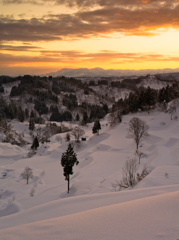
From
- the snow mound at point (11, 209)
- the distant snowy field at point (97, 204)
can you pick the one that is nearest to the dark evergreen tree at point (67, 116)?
the distant snowy field at point (97, 204)

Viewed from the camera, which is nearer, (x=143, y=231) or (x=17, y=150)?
(x=143, y=231)

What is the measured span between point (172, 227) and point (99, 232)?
2392mm

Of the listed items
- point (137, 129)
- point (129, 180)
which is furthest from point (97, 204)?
point (137, 129)

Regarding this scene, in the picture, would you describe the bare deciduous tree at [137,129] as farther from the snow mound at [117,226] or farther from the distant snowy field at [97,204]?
the snow mound at [117,226]

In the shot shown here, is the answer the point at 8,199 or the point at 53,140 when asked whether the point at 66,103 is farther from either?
the point at 8,199

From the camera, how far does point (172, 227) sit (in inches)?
199

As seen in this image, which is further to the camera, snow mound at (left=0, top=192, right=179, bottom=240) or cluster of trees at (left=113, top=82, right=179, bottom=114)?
cluster of trees at (left=113, top=82, right=179, bottom=114)

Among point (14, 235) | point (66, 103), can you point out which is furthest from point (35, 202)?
point (66, 103)

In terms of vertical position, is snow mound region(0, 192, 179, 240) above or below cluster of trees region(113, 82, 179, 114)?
below

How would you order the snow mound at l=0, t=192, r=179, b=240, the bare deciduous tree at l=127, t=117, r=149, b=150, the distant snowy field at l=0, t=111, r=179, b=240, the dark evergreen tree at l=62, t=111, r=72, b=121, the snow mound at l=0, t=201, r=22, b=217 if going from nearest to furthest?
the snow mound at l=0, t=192, r=179, b=240 < the distant snowy field at l=0, t=111, r=179, b=240 < the snow mound at l=0, t=201, r=22, b=217 < the bare deciduous tree at l=127, t=117, r=149, b=150 < the dark evergreen tree at l=62, t=111, r=72, b=121

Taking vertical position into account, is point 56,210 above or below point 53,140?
above

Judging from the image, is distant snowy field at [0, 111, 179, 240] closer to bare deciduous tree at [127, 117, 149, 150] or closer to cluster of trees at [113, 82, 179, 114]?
bare deciduous tree at [127, 117, 149, 150]

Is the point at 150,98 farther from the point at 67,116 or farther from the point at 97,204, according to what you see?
the point at 67,116

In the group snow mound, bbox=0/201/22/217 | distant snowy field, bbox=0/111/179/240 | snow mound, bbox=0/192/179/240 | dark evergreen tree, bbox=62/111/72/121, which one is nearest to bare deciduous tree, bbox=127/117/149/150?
distant snowy field, bbox=0/111/179/240
